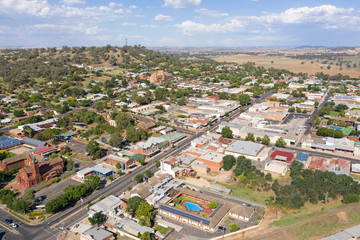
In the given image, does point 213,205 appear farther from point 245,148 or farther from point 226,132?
point 226,132

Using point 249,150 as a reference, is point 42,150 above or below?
below

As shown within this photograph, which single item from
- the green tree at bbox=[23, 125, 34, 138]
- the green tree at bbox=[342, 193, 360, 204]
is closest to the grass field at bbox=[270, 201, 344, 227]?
the green tree at bbox=[342, 193, 360, 204]

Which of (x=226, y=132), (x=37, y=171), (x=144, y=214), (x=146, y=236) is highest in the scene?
(x=226, y=132)

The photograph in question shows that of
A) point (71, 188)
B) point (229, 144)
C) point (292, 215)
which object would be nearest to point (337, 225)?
point (292, 215)

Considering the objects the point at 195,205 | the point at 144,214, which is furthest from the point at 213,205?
the point at 144,214

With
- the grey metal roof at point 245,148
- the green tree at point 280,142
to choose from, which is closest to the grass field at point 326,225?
the grey metal roof at point 245,148

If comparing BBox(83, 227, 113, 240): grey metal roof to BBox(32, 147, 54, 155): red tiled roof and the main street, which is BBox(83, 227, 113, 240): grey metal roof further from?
BBox(32, 147, 54, 155): red tiled roof

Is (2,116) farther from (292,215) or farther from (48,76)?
(292,215)
